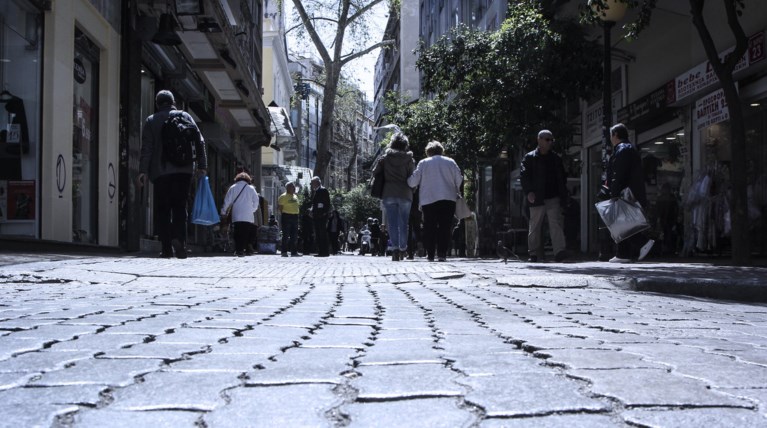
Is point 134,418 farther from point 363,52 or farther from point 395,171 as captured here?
point 363,52

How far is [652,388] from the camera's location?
2.18 m

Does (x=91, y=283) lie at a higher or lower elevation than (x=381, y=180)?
lower

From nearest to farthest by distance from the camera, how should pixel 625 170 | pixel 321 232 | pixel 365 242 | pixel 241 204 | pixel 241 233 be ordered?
pixel 625 170 → pixel 241 204 → pixel 241 233 → pixel 321 232 → pixel 365 242

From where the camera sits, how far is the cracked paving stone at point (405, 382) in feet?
6.82

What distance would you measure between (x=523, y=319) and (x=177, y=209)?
6.87 metres

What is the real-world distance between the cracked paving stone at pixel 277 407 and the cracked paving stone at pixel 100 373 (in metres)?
0.38

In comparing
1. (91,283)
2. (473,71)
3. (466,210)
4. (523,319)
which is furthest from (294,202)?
(523,319)

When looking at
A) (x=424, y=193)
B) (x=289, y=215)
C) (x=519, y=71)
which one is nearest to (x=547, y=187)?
(x=424, y=193)

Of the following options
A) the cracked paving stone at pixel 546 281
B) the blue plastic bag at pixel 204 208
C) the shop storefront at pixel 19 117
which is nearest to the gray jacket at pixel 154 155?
the shop storefront at pixel 19 117

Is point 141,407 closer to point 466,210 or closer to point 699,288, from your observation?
point 699,288

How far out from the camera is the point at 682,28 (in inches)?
607

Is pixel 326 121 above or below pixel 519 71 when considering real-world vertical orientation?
above

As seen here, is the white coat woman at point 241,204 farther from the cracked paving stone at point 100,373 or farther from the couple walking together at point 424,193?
the cracked paving stone at point 100,373

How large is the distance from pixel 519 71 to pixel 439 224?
632 centimetres
